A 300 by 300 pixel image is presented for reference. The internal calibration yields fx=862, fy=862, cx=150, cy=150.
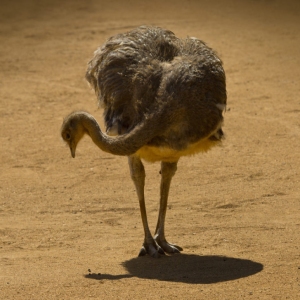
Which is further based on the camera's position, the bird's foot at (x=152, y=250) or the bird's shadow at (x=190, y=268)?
the bird's foot at (x=152, y=250)

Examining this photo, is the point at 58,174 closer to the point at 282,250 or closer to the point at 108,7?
the point at 282,250

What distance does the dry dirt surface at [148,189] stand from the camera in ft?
22.5

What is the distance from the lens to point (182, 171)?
33.3 ft

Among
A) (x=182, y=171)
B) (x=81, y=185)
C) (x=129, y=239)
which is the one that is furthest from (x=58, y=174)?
(x=129, y=239)

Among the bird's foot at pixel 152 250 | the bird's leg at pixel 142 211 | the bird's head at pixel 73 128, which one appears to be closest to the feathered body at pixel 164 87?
the bird's head at pixel 73 128

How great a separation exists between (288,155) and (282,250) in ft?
10.3

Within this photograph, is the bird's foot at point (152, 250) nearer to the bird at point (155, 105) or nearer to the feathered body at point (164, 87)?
the bird at point (155, 105)

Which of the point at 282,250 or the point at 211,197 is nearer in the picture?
the point at 282,250

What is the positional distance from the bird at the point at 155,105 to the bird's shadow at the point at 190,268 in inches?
9.0

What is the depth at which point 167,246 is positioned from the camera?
7.79m

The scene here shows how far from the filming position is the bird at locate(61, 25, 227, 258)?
711cm

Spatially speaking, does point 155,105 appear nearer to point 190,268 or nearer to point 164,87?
point 164,87

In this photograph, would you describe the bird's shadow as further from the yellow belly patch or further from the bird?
the yellow belly patch

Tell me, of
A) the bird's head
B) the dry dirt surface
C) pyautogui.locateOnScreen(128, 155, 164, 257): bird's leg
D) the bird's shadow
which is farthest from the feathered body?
the dry dirt surface
